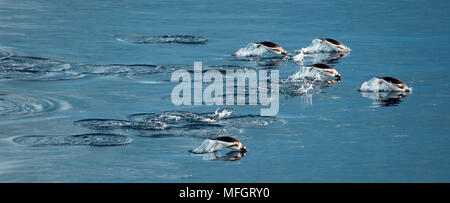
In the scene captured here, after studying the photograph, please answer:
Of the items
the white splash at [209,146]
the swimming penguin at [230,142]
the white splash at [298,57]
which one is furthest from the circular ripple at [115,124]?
the white splash at [298,57]

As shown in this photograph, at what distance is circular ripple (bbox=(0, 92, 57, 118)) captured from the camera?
17.5 metres

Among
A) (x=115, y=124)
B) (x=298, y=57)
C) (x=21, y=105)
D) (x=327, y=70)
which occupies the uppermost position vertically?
(x=298, y=57)

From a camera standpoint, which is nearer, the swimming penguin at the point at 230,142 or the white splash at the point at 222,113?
the swimming penguin at the point at 230,142

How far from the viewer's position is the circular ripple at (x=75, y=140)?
1512 cm

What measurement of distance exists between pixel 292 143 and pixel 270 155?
890mm

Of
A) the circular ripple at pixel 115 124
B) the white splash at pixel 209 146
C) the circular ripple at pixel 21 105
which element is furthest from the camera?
the circular ripple at pixel 21 105

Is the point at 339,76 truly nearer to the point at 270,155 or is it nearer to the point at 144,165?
the point at 270,155

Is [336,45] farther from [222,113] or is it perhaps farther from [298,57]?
[222,113]

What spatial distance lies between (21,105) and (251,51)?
29.6 ft

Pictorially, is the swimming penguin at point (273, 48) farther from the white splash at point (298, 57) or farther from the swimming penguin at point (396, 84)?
the swimming penguin at point (396, 84)

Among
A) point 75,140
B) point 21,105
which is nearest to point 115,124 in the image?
point 75,140

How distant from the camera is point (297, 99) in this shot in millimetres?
19281

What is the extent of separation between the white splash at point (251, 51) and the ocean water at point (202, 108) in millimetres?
270

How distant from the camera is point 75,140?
1530 cm
